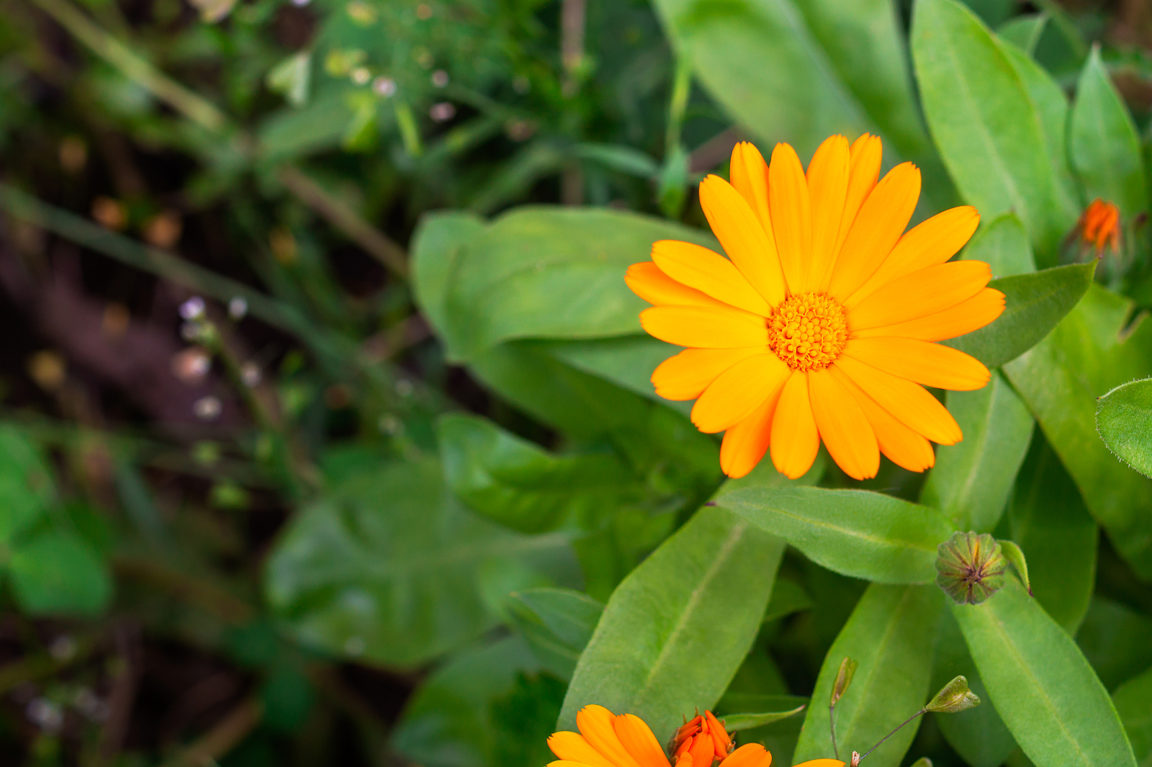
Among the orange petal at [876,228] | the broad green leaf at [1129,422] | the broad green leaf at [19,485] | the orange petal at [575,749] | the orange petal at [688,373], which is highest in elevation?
the orange petal at [876,228]

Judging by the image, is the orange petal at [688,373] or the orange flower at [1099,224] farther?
the orange flower at [1099,224]

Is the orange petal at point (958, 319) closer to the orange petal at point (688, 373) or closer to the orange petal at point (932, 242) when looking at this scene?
the orange petal at point (932, 242)

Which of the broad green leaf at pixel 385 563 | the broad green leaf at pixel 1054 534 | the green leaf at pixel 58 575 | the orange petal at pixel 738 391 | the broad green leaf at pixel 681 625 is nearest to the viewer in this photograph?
the orange petal at pixel 738 391

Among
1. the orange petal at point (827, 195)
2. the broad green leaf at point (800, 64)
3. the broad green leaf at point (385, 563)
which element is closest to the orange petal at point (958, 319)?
the orange petal at point (827, 195)

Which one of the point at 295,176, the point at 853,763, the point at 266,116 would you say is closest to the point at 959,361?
the point at 853,763

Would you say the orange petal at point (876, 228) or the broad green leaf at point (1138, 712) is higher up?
the orange petal at point (876, 228)

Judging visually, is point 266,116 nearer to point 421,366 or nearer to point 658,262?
point 421,366

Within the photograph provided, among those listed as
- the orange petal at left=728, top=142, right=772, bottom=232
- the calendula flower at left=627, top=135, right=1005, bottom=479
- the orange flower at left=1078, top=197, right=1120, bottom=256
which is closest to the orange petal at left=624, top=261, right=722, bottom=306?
the calendula flower at left=627, top=135, right=1005, bottom=479

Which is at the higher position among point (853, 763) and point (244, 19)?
point (244, 19)
